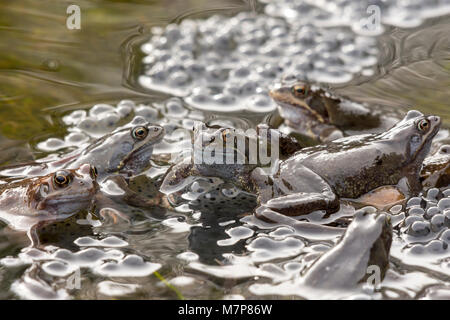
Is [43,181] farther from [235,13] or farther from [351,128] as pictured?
[235,13]

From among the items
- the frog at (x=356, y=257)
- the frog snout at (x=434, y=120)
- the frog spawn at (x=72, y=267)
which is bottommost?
the frog spawn at (x=72, y=267)

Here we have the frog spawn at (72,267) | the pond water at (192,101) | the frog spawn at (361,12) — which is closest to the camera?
the frog spawn at (72,267)

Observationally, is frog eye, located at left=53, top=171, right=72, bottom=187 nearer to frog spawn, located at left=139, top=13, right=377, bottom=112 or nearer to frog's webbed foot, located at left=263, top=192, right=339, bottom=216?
frog's webbed foot, located at left=263, top=192, right=339, bottom=216

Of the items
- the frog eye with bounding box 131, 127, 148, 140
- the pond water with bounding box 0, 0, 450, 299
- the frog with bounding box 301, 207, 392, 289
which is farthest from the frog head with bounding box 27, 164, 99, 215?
the frog with bounding box 301, 207, 392, 289

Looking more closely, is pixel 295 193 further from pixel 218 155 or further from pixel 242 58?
pixel 242 58

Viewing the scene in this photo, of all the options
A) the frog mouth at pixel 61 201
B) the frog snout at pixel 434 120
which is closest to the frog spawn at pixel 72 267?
the frog mouth at pixel 61 201

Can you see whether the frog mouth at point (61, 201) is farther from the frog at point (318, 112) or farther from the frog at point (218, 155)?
the frog at point (318, 112)

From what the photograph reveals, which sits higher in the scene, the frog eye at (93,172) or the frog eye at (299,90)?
the frog eye at (299,90)
